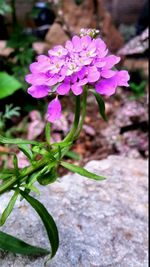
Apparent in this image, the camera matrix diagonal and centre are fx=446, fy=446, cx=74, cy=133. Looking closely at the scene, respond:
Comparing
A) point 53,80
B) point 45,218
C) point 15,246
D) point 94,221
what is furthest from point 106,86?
point 94,221

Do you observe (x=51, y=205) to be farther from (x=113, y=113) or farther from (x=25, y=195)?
(x=113, y=113)

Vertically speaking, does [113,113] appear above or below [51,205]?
above

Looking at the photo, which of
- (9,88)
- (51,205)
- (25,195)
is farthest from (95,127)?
(25,195)

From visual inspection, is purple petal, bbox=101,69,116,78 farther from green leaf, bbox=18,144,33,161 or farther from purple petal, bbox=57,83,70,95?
green leaf, bbox=18,144,33,161

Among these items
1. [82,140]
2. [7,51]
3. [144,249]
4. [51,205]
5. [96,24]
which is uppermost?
[96,24]

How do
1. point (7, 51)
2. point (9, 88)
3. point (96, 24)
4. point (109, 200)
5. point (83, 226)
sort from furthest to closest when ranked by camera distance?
1. point (96, 24)
2. point (7, 51)
3. point (9, 88)
4. point (109, 200)
5. point (83, 226)

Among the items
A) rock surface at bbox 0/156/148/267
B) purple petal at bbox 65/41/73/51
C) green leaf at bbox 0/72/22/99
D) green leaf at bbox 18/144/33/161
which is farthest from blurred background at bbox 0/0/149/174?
purple petal at bbox 65/41/73/51

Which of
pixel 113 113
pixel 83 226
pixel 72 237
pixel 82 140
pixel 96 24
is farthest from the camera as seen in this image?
pixel 96 24
